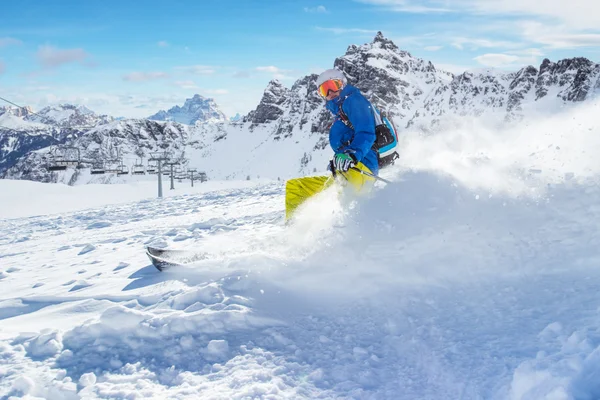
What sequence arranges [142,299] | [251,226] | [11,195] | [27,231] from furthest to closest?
[11,195], [27,231], [251,226], [142,299]

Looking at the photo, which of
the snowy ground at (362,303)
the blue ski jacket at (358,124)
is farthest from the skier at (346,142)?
the snowy ground at (362,303)

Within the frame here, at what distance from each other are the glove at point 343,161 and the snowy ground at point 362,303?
0.44 meters

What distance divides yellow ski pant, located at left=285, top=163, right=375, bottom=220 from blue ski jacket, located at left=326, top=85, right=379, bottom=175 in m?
0.22

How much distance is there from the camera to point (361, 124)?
21.5 ft

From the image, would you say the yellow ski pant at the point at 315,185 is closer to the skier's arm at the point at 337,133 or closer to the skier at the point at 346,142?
the skier at the point at 346,142

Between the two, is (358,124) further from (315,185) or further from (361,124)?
(315,185)

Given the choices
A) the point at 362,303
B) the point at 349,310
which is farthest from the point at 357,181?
the point at 349,310

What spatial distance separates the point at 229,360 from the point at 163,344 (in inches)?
23.0

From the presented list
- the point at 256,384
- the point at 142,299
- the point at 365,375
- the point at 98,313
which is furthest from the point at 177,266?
the point at 365,375

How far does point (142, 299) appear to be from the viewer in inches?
172

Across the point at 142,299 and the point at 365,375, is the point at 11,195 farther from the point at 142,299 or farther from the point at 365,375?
the point at 365,375

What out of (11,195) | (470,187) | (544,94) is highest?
(544,94)

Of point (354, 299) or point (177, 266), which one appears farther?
point (177, 266)

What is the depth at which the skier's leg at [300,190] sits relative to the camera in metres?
7.05
